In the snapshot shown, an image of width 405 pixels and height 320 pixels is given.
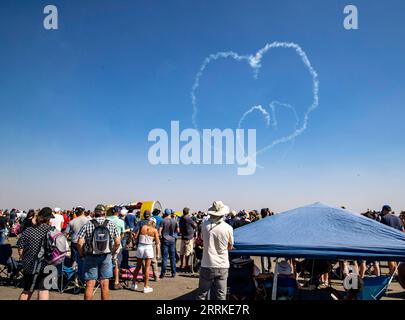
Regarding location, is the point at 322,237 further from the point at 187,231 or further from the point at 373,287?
the point at 187,231

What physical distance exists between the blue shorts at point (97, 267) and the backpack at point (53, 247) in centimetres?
56

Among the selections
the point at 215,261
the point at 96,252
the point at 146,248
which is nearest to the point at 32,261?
the point at 96,252

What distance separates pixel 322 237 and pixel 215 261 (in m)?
1.92

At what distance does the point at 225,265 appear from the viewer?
5625mm

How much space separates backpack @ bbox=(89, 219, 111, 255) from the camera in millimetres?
5818

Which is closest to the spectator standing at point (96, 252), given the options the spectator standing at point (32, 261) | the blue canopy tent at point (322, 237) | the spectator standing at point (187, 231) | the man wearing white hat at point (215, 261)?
the spectator standing at point (32, 261)

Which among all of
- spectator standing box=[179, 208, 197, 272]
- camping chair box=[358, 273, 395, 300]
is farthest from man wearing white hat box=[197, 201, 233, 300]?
spectator standing box=[179, 208, 197, 272]

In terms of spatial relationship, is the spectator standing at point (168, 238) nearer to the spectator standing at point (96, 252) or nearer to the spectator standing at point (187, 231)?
the spectator standing at point (187, 231)

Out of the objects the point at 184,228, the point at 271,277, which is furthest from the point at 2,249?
the point at 271,277

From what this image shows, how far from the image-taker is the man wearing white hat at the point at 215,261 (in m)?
5.56

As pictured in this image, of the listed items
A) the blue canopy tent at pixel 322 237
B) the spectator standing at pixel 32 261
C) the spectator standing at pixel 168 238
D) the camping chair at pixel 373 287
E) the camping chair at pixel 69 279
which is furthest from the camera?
the spectator standing at pixel 168 238

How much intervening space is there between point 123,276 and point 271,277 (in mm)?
4442

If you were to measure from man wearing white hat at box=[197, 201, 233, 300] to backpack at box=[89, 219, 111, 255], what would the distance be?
1.67 m
